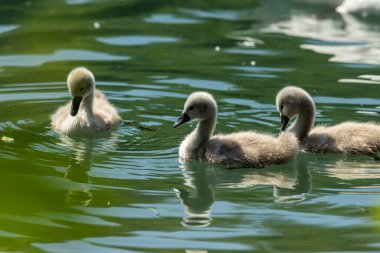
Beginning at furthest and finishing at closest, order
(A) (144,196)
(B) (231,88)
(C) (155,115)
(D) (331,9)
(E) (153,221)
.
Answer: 1. (D) (331,9)
2. (B) (231,88)
3. (C) (155,115)
4. (A) (144,196)
5. (E) (153,221)

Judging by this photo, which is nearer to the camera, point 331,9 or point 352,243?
point 352,243

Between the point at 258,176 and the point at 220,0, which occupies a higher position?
the point at 220,0

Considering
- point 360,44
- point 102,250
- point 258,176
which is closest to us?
point 102,250

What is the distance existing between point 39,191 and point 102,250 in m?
1.42

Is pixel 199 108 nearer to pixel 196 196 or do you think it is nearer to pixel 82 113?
pixel 196 196

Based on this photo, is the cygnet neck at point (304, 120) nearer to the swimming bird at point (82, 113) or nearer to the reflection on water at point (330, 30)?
the swimming bird at point (82, 113)

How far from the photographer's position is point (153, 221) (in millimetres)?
7102

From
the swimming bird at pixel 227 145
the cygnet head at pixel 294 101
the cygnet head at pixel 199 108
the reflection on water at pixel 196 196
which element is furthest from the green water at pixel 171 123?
the cygnet head at pixel 294 101

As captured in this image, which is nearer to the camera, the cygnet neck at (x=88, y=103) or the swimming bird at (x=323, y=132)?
the swimming bird at (x=323, y=132)

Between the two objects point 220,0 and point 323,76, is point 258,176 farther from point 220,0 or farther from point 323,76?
point 220,0

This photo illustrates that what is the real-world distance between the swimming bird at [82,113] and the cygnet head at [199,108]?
127cm

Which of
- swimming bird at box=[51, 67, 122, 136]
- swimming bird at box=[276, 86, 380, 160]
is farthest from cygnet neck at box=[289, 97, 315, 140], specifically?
swimming bird at box=[51, 67, 122, 136]

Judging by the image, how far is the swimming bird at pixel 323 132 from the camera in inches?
344

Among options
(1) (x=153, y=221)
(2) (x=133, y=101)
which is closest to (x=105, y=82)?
(2) (x=133, y=101)
